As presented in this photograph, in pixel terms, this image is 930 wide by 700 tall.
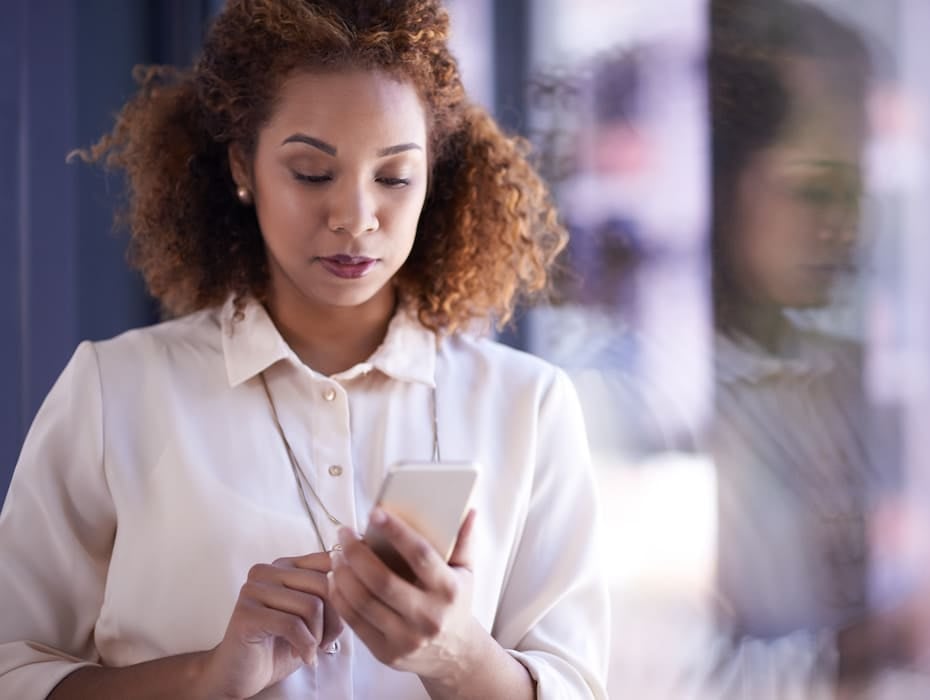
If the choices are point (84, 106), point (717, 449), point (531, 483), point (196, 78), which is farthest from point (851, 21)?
point (84, 106)

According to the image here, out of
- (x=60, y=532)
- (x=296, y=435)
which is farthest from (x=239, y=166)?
(x=60, y=532)

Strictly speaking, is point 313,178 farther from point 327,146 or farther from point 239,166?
point 239,166

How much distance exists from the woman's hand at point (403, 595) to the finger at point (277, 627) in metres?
0.06

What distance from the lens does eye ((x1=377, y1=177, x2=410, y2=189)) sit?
4.28 feet

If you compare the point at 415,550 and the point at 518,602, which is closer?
the point at 415,550

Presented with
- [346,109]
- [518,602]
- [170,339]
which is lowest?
[518,602]

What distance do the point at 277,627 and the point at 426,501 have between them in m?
0.25

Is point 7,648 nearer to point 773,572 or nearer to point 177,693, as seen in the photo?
point 177,693

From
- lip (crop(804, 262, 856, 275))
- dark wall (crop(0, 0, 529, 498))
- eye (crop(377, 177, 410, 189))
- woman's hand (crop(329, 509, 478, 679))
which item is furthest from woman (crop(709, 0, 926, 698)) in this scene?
woman's hand (crop(329, 509, 478, 679))

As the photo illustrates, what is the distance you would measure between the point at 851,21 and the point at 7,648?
1272mm

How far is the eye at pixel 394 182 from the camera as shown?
1304mm

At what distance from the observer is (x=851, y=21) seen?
1461mm

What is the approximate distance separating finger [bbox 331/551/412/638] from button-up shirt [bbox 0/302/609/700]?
284 mm

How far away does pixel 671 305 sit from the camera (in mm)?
1610
